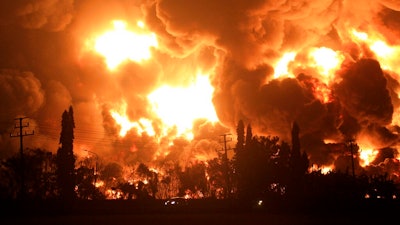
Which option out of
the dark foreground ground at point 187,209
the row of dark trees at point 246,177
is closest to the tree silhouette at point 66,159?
the row of dark trees at point 246,177

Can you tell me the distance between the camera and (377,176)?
301 ft

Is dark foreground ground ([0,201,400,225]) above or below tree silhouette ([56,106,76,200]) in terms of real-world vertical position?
below

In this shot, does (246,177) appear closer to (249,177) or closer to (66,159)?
(249,177)

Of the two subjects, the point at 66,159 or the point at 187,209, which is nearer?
the point at 187,209

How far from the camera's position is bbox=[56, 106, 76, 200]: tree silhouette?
249ft

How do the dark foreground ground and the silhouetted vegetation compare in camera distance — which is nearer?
the dark foreground ground

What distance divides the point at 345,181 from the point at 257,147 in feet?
46.3

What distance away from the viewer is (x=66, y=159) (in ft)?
252

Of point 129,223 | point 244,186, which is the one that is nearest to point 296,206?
point 244,186

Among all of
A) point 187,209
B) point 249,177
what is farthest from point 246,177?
point 187,209

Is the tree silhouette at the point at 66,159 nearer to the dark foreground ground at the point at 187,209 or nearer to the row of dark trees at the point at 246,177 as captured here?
the row of dark trees at the point at 246,177

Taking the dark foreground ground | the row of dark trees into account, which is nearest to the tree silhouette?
the row of dark trees

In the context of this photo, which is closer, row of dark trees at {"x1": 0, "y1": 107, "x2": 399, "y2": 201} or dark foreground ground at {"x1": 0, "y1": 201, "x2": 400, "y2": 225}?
dark foreground ground at {"x1": 0, "y1": 201, "x2": 400, "y2": 225}

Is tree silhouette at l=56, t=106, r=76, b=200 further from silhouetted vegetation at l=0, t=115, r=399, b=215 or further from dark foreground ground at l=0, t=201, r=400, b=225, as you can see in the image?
dark foreground ground at l=0, t=201, r=400, b=225
